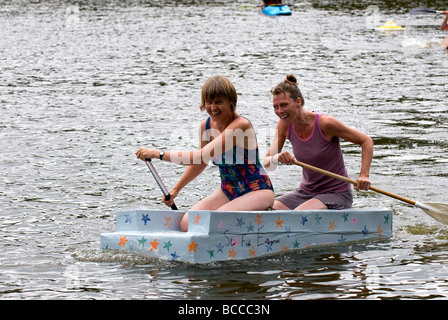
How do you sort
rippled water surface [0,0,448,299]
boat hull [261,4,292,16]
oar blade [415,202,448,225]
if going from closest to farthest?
rippled water surface [0,0,448,299] → oar blade [415,202,448,225] → boat hull [261,4,292,16]

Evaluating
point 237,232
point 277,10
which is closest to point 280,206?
point 237,232

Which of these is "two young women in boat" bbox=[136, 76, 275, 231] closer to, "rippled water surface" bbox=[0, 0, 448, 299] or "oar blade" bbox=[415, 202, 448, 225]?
"rippled water surface" bbox=[0, 0, 448, 299]

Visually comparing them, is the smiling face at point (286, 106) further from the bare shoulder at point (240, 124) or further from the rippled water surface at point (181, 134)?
the rippled water surface at point (181, 134)

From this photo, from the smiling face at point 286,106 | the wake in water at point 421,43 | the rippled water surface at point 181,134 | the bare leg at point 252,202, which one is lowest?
the rippled water surface at point 181,134

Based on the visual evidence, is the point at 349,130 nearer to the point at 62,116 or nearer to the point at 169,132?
the point at 169,132

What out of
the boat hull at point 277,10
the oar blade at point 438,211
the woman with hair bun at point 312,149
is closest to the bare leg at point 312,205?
the woman with hair bun at point 312,149

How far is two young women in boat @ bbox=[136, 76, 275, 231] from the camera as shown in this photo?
6871 millimetres

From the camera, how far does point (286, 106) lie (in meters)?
7.28

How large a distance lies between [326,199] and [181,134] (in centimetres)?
635

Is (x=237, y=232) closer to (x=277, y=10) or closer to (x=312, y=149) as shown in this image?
(x=312, y=149)

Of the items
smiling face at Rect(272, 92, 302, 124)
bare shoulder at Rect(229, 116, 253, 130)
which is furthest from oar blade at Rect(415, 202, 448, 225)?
bare shoulder at Rect(229, 116, 253, 130)

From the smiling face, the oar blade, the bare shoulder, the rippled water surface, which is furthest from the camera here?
the oar blade

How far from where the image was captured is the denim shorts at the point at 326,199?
7543 mm

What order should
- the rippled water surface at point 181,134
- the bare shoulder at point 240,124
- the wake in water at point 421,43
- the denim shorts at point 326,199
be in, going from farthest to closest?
the wake in water at point 421,43 → the denim shorts at point 326,199 → the bare shoulder at point 240,124 → the rippled water surface at point 181,134
